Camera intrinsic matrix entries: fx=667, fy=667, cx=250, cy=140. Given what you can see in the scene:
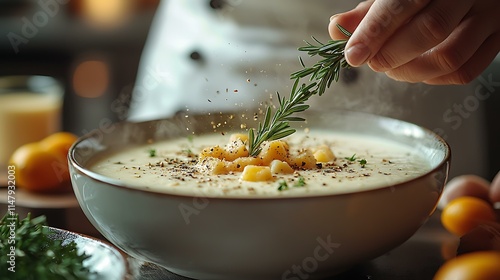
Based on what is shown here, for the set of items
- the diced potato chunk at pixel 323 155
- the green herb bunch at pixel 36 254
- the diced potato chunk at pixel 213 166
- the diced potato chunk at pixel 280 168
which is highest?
the diced potato chunk at pixel 280 168

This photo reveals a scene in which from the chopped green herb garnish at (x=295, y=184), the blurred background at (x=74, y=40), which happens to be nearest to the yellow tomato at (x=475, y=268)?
the chopped green herb garnish at (x=295, y=184)

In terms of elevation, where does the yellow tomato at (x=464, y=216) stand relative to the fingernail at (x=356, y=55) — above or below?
below

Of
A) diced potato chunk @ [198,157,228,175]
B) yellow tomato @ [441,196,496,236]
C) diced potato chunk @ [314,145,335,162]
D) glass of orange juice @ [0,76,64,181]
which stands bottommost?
glass of orange juice @ [0,76,64,181]

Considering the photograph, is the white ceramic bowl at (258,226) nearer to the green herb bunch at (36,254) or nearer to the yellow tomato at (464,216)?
the green herb bunch at (36,254)

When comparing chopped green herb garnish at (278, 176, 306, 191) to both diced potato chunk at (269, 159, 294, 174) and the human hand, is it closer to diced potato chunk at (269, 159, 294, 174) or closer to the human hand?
diced potato chunk at (269, 159, 294, 174)

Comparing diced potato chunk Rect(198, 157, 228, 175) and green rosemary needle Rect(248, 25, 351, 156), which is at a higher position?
green rosemary needle Rect(248, 25, 351, 156)

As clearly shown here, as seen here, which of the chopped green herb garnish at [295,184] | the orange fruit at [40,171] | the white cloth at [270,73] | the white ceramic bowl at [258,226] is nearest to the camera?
the white ceramic bowl at [258,226]

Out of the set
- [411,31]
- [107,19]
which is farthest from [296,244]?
[107,19]

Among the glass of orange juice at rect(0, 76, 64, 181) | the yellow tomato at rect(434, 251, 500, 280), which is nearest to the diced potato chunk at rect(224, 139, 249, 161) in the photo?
the yellow tomato at rect(434, 251, 500, 280)
